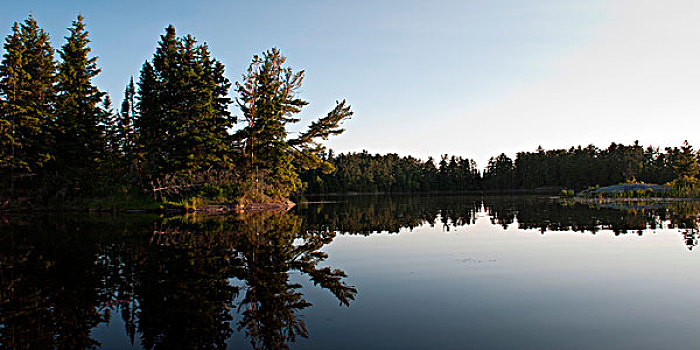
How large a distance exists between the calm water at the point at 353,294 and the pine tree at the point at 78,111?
30393 mm

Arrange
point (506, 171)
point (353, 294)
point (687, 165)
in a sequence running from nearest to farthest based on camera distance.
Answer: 1. point (353, 294)
2. point (687, 165)
3. point (506, 171)

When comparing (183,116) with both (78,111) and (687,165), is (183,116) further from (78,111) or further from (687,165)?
(687,165)

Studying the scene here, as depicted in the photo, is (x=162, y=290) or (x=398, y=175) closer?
(x=162, y=290)

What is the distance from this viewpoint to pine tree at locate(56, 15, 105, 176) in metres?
41.8

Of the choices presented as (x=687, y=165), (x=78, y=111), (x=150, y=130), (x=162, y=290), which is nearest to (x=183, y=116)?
(x=150, y=130)

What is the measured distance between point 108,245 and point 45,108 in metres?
34.6

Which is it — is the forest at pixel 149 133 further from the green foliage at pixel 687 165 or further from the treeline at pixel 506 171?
the treeline at pixel 506 171

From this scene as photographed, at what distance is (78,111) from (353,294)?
45.4 m

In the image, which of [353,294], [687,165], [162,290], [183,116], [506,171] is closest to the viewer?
[353,294]

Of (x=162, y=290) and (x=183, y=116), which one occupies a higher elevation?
(x=183, y=116)

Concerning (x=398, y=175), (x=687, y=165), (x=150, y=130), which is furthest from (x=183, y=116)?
(x=398, y=175)

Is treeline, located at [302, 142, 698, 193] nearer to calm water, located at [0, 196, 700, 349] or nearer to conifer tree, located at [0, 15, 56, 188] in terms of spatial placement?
conifer tree, located at [0, 15, 56, 188]

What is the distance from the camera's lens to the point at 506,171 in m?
140

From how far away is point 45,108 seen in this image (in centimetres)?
4131
